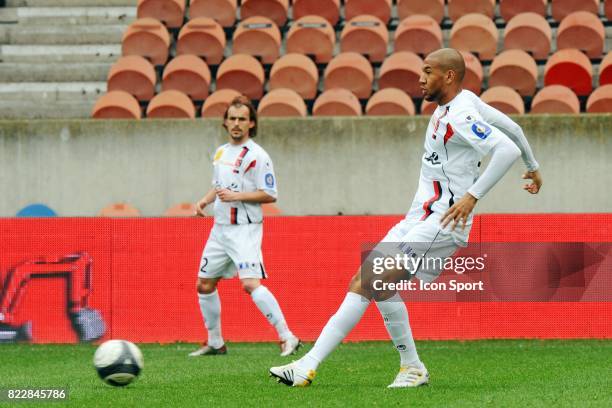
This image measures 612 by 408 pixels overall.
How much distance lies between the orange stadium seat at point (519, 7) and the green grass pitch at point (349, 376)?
24.9 ft

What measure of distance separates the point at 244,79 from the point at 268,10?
2117 millimetres

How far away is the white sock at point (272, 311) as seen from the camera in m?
9.46

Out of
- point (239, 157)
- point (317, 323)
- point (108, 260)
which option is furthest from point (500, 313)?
point (108, 260)

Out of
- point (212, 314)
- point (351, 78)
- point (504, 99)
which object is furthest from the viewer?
point (351, 78)

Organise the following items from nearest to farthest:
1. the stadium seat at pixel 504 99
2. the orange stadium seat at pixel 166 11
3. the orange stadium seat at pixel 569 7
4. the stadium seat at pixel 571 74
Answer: the stadium seat at pixel 504 99 < the stadium seat at pixel 571 74 < the orange stadium seat at pixel 569 7 < the orange stadium seat at pixel 166 11

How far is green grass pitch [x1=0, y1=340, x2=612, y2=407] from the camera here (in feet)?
20.4

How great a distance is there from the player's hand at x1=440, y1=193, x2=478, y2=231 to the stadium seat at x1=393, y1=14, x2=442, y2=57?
1014 cm

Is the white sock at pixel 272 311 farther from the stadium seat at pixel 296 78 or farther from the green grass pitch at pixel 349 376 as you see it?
the stadium seat at pixel 296 78

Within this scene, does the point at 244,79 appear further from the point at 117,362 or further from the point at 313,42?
the point at 117,362

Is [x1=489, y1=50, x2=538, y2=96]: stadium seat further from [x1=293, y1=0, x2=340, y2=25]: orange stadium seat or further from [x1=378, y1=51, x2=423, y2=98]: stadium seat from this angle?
[x1=293, y1=0, x2=340, y2=25]: orange stadium seat

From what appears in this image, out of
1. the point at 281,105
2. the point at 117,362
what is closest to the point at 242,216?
the point at 117,362

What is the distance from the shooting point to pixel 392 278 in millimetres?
6465

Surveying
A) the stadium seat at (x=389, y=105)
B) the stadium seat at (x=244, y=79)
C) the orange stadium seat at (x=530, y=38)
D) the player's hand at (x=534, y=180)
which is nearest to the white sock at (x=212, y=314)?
the player's hand at (x=534, y=180)

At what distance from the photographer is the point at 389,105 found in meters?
14.9
